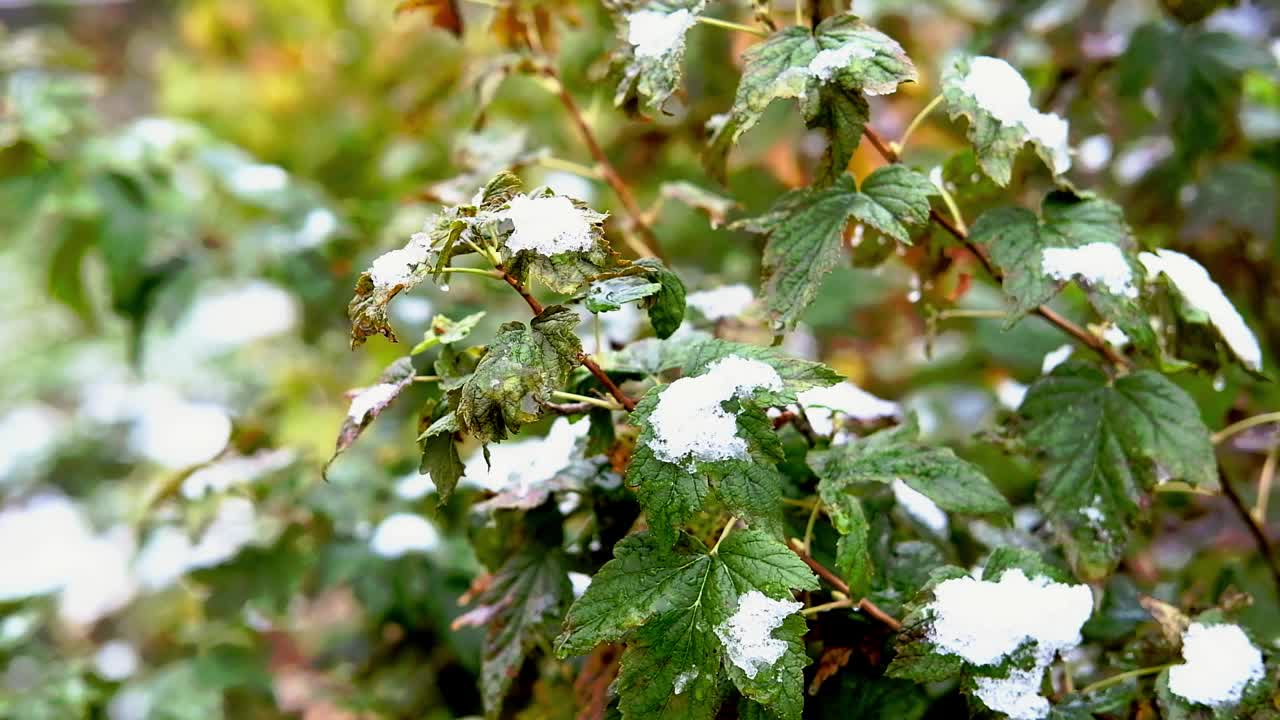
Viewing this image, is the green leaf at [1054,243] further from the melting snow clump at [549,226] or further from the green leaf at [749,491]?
the melting snow clump at [549,226]

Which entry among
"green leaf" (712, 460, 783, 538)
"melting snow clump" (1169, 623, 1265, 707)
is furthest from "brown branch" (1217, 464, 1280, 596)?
"green leaf" (712, 460, 783, 538)

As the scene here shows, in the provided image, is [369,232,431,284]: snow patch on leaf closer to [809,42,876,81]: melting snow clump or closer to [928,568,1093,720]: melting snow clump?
[809,42,876,81]: melting snow clump

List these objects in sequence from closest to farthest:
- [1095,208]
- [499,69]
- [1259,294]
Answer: [1095,208] < [499,69] < [1259,294]

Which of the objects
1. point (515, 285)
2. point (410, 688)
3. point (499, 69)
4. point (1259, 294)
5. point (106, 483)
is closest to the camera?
point (515, 285)

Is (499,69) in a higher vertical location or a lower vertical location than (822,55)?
lower

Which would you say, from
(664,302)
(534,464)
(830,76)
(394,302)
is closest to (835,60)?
(830,76)

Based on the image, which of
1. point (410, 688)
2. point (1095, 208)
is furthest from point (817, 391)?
point (410, 688)

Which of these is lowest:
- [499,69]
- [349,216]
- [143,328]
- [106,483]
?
[106,483]

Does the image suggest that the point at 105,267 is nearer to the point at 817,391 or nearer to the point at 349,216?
the point at 349,216
